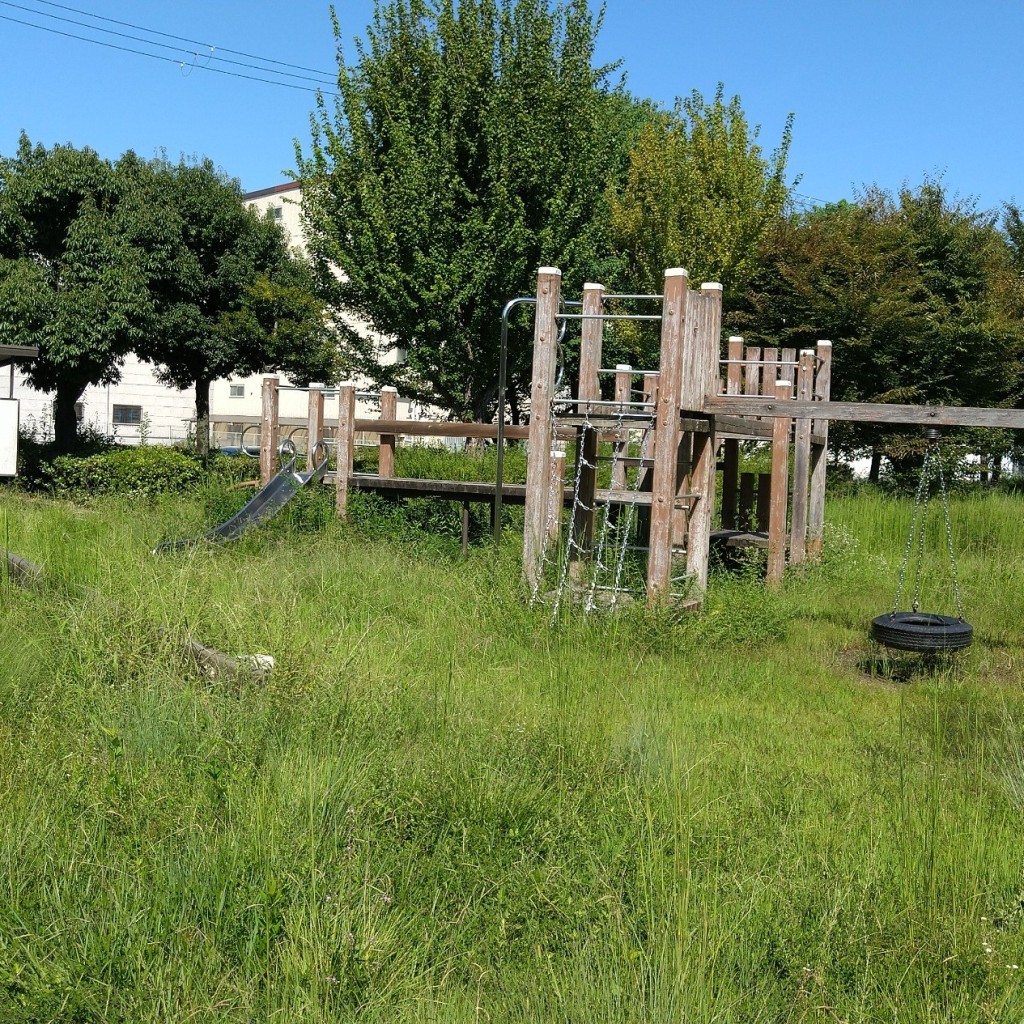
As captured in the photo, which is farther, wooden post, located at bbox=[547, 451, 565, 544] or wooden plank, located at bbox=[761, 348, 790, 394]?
wooden plank, located at bbox=[761, 348, 790, 394]

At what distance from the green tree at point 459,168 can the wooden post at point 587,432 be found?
11.6 metres

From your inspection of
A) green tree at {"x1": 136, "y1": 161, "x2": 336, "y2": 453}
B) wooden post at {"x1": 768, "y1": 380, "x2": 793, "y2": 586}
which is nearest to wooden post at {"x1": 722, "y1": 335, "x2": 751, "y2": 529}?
wooden post at {"x1": 768, "y1": 380, "x2": 793, "y2": 586}

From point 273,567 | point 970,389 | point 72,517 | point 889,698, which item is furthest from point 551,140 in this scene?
point 889,698

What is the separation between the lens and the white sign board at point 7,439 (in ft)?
45.0

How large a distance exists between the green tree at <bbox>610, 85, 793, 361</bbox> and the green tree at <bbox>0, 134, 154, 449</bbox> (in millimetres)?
10393

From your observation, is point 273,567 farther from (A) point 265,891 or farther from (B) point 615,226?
(B) point 615,226

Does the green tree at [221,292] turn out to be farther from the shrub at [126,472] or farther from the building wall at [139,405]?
the building wall at [139,405]

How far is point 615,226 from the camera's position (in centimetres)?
2578

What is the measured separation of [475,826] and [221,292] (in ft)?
92.1

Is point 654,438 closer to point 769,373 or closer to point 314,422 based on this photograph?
point 769,373

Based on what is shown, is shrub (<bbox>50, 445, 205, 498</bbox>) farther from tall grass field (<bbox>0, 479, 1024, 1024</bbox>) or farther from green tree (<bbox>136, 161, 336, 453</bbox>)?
tall grass field (<bbox>0, 479, 1024, 1024</bbox>)

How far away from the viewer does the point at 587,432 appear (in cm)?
1089

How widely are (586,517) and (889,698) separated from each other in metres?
3.85

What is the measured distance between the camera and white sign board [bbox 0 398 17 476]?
13703 mm
